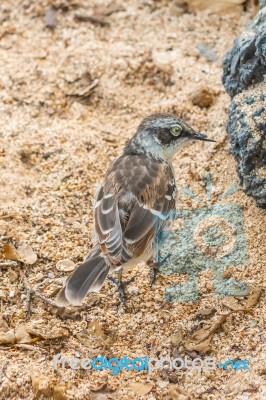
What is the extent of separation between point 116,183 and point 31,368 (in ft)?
5.32

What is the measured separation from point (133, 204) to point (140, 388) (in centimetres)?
142

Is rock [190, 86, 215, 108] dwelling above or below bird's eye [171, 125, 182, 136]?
below

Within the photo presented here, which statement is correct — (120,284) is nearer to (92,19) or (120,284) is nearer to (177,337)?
(177,337)

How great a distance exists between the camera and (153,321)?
5.52 m

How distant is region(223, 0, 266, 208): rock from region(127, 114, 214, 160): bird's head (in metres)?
0.34

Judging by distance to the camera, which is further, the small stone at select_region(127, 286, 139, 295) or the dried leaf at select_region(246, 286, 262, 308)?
the small stone at select_region(127, 286, 139, 295)

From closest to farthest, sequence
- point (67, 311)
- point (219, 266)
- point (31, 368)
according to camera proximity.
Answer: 1. point (31, 368)
2. point (67, 311)
3. point (219, 266)

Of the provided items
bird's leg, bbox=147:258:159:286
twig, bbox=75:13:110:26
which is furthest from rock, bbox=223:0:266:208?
twig, bbox=75:13:110:26

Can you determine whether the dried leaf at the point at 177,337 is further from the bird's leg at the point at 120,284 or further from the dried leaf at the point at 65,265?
the dried leaf at the point at 65,265

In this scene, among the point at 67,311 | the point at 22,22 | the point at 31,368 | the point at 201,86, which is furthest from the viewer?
the point at 22,22

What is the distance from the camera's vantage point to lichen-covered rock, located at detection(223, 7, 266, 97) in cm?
595

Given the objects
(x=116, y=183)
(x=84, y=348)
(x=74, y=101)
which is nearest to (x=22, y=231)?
(x=116, y=183)

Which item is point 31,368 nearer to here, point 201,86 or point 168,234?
point 168,234

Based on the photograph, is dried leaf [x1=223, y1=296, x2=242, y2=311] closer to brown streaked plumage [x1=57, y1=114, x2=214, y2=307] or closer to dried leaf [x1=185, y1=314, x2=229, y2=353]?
dried leaf [x1=185, y1=314, x2=229, y2=353]
